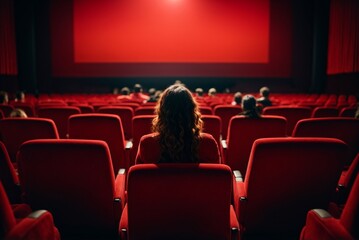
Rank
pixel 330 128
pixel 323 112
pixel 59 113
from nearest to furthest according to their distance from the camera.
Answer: pixel 330 128 < pixel 59 113 < pixel 323 112

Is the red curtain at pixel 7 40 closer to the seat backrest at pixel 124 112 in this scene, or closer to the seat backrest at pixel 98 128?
the seat backrest at pixel 124 112

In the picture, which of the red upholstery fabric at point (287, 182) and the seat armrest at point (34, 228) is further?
the red upholstery fabric at point (287, 182)

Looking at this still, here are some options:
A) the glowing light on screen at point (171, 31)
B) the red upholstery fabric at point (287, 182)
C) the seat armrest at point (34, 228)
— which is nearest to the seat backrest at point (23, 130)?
the seat armrest at point (34, 228)

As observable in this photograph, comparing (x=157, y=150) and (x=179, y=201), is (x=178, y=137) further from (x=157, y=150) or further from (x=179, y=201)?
(x=179, y=201)

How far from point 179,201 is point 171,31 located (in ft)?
48.5

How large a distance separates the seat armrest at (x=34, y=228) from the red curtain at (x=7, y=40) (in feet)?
44.3

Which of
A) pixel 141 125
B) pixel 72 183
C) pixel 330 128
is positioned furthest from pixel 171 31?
pixel 72 183

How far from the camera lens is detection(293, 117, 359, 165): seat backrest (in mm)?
2785

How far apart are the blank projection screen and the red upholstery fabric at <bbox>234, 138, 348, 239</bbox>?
1434cm

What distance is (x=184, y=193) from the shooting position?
4.79ft

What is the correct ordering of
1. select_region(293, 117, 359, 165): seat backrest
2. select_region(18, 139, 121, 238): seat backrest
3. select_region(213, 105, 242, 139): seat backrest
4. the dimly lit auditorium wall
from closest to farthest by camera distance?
select_region(18, 139, 121, 238): seat backrest, select_region(293, 117, 359, 165): seat backrest, select_region(213, 105, 242, 139): seat backrest, the dimly lit auditorium wall

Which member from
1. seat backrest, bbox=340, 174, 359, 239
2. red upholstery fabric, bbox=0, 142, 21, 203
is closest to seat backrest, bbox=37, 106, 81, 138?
red upholstery fabric, bbox=0, 142, 21, 203

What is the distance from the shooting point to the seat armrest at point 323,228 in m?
1.24

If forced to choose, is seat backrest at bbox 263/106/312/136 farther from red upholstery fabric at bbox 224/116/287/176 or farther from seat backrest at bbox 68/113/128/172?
seat backrest at bbox 68/113/128/172
